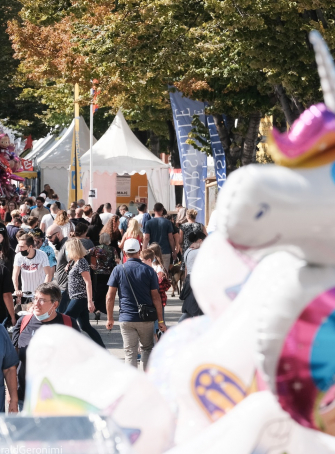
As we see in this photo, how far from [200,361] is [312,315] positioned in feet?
2.32

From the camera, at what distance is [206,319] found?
11.9 feet

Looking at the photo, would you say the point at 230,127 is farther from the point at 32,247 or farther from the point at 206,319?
the point at 206,319

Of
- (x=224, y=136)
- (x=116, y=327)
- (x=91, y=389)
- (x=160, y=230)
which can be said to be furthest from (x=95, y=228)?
(x=91, y=389)

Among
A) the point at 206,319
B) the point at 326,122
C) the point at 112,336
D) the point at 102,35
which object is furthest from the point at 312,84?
the point at 326,122

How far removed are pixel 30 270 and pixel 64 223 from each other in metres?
3.08

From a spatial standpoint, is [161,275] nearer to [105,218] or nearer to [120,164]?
[105,218]

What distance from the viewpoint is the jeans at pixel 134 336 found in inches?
316

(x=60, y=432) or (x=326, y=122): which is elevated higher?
(x=326, y=122)

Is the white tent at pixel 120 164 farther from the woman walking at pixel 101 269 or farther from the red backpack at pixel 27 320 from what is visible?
the red backpack at pixel 27 320

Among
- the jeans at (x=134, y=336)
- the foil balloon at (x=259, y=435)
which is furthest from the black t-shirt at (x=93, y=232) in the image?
the foil balloon at (x=259, y=435)

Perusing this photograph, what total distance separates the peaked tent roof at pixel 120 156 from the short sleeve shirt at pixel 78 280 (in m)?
15.3

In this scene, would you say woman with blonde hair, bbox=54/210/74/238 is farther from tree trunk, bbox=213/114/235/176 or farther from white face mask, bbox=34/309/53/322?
tree trunk, bbox=213/114/235/176

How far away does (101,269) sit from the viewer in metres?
10.8

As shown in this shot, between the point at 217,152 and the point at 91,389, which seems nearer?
the point at 91,389
